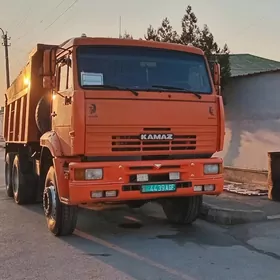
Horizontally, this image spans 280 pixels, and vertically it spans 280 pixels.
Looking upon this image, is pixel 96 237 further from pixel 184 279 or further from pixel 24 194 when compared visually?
pixel 24 194

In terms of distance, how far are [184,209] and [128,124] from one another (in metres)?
2.24

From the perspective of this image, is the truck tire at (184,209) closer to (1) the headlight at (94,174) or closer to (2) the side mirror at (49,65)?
(1) the headlight at (94,174)

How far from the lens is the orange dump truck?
693cm

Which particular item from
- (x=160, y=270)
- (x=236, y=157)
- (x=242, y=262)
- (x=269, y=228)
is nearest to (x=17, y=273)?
(x=160, y=270)

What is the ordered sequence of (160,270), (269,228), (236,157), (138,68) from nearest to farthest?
(160,270) < (138,68) < (269,228) < (236,157)

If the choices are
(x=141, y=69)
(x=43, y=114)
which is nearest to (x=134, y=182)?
(x=141, y=69)

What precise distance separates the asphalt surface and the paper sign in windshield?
2.33 metres

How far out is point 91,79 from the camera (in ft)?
Result: 23.4

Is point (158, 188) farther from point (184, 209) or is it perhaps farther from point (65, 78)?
point (65, 78)

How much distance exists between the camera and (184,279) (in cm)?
543

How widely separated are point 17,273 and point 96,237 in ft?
6.65

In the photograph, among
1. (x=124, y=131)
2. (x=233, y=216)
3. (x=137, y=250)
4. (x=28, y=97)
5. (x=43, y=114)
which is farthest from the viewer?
(x=28, y=97)

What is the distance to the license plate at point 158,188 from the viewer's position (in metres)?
7.15

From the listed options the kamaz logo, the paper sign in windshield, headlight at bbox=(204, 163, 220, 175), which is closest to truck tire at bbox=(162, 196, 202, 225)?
headlight at bbox=(204, 163, 220, 175)
